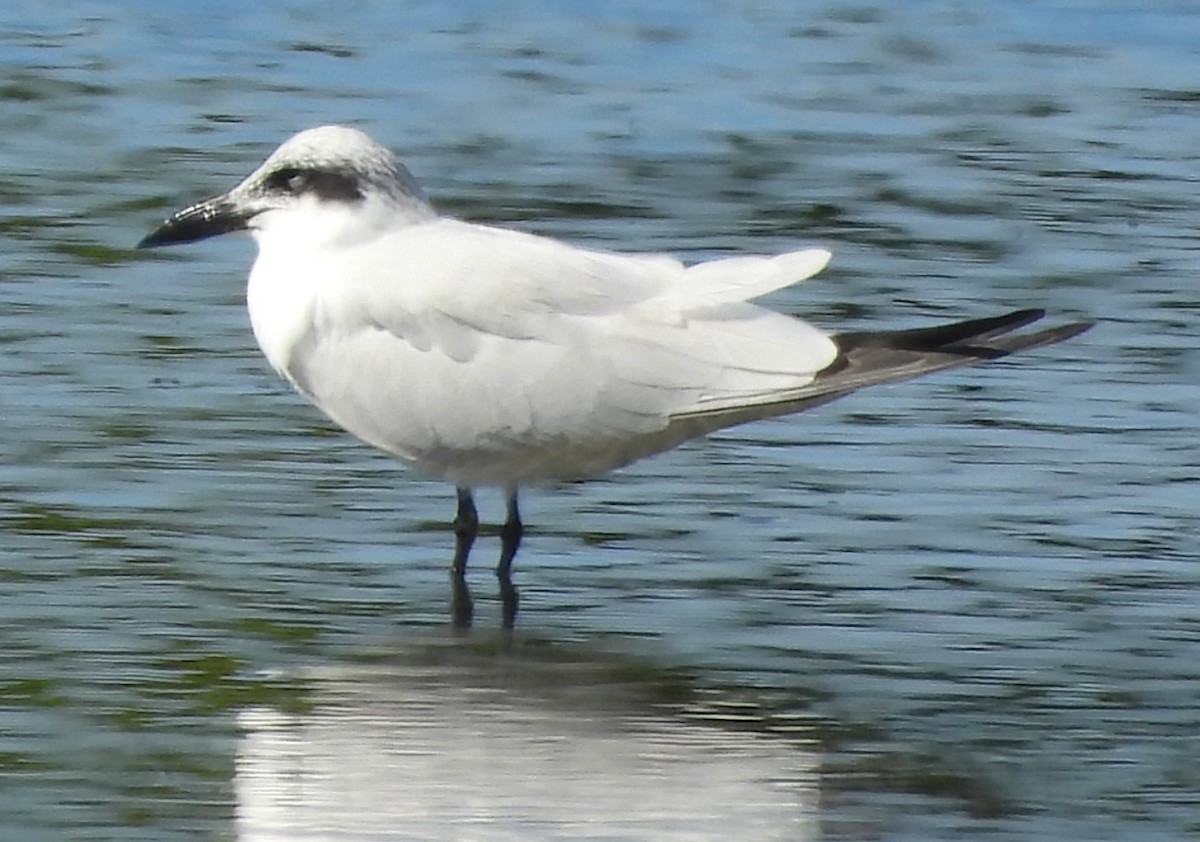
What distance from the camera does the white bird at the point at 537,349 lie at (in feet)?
22.5

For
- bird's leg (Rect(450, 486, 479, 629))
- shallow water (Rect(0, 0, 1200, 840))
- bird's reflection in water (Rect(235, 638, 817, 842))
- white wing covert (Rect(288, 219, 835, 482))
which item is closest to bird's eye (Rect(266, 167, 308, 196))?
white wing covert (Rect(288, 219, 835, 482))

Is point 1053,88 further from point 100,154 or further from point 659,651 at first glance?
point 659,651

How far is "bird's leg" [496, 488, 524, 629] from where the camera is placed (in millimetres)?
6746

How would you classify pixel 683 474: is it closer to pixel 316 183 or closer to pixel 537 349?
pixel 537 349

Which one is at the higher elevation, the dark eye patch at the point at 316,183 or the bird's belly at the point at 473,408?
the dark eye patch at the point at 316,183

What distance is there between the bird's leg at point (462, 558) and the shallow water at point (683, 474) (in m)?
0.04

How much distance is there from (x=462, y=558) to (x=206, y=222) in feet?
3.55

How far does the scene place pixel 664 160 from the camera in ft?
35.0

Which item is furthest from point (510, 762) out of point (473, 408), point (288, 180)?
point (288, 180)

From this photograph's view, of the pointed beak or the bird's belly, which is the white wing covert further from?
the pointed beak

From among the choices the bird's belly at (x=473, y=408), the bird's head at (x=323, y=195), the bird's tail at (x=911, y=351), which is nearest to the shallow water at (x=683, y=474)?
the bird's belly at (x=473, y=408)

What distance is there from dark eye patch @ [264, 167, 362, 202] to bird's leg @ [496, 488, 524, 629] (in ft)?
2.52

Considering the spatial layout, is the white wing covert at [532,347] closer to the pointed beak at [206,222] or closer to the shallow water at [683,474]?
the shallow water at [683,474]

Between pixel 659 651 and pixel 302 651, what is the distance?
0.69 m
